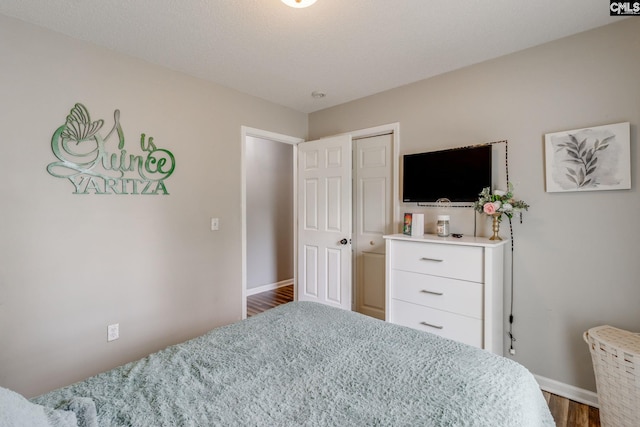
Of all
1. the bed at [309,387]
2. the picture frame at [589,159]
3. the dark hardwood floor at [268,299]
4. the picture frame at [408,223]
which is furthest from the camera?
the dark hardwood floor at [268,299]

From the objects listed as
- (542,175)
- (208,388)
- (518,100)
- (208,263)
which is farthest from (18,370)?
(518,100)

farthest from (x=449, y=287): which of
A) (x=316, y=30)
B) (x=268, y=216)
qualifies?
(x=268, y=216)

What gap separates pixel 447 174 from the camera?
2438 millimetres

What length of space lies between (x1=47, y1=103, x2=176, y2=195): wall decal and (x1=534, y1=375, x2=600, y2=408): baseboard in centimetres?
324

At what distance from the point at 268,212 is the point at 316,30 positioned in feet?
10.1

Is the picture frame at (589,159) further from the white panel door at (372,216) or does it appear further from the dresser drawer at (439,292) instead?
the white panel door at (372,216)

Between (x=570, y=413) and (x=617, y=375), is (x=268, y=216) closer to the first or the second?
(x=570, y=413)

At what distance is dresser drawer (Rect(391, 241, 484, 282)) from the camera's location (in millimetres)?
1997

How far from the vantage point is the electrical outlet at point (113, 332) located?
2.11 metres

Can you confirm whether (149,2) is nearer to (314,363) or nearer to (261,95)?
(261,95)

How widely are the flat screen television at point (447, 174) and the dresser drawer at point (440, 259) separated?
51cm

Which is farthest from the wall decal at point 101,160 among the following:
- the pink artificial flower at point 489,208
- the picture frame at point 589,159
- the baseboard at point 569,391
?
the baseboard at point 569,391

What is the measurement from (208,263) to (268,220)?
1.96m

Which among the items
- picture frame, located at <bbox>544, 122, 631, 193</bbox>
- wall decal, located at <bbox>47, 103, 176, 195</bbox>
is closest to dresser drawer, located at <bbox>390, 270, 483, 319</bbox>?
picture frame, located at <bbox>544, 122, 631, 193</bbox>
